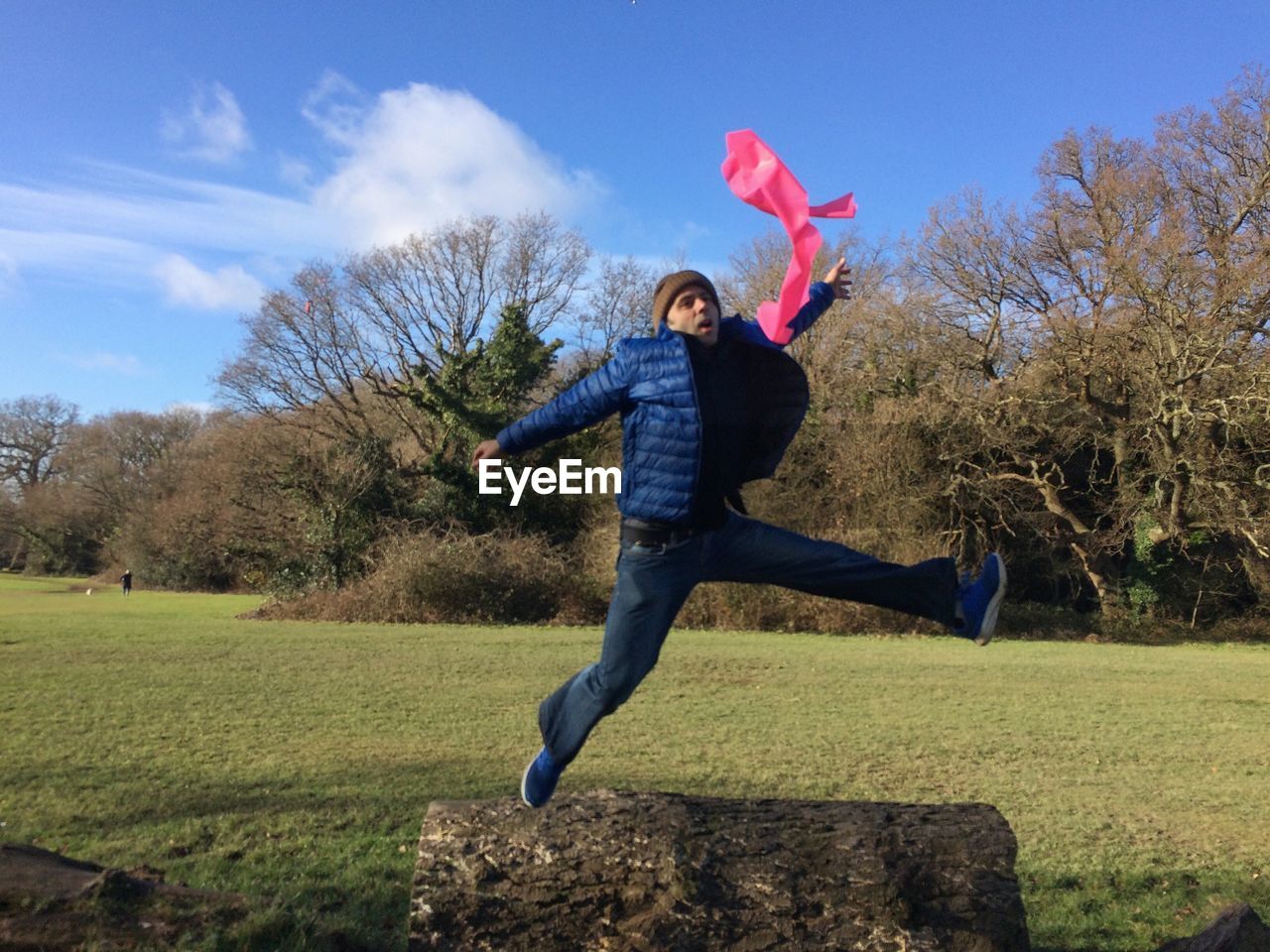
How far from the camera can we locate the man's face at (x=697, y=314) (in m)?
3.88

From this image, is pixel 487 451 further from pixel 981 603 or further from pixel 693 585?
pixel 981 603

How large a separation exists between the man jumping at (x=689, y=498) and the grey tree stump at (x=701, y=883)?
0.29 m

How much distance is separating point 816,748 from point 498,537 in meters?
17.9

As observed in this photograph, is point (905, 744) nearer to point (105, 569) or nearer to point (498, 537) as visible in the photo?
point (498, 537)

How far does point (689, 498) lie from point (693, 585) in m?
0.44

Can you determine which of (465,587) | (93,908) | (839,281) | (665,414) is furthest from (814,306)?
(465,587)

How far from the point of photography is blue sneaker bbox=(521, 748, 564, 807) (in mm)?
3967

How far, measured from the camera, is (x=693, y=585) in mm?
3945

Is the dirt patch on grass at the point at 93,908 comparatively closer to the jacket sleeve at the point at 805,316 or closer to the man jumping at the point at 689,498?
the man jumping at the point at 689,498

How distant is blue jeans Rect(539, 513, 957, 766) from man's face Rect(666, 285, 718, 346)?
725 millimetres

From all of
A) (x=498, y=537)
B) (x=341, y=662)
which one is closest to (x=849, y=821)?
(x=341, y=662)

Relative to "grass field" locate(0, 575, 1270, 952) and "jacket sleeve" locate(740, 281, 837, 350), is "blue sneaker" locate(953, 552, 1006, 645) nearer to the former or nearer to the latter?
"jacket sleeve" locate(740, 281, 837, 350)

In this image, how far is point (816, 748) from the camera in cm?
965

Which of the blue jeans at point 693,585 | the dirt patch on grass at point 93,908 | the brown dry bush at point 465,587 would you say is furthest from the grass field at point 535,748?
the brown dry bush at point 465,587
